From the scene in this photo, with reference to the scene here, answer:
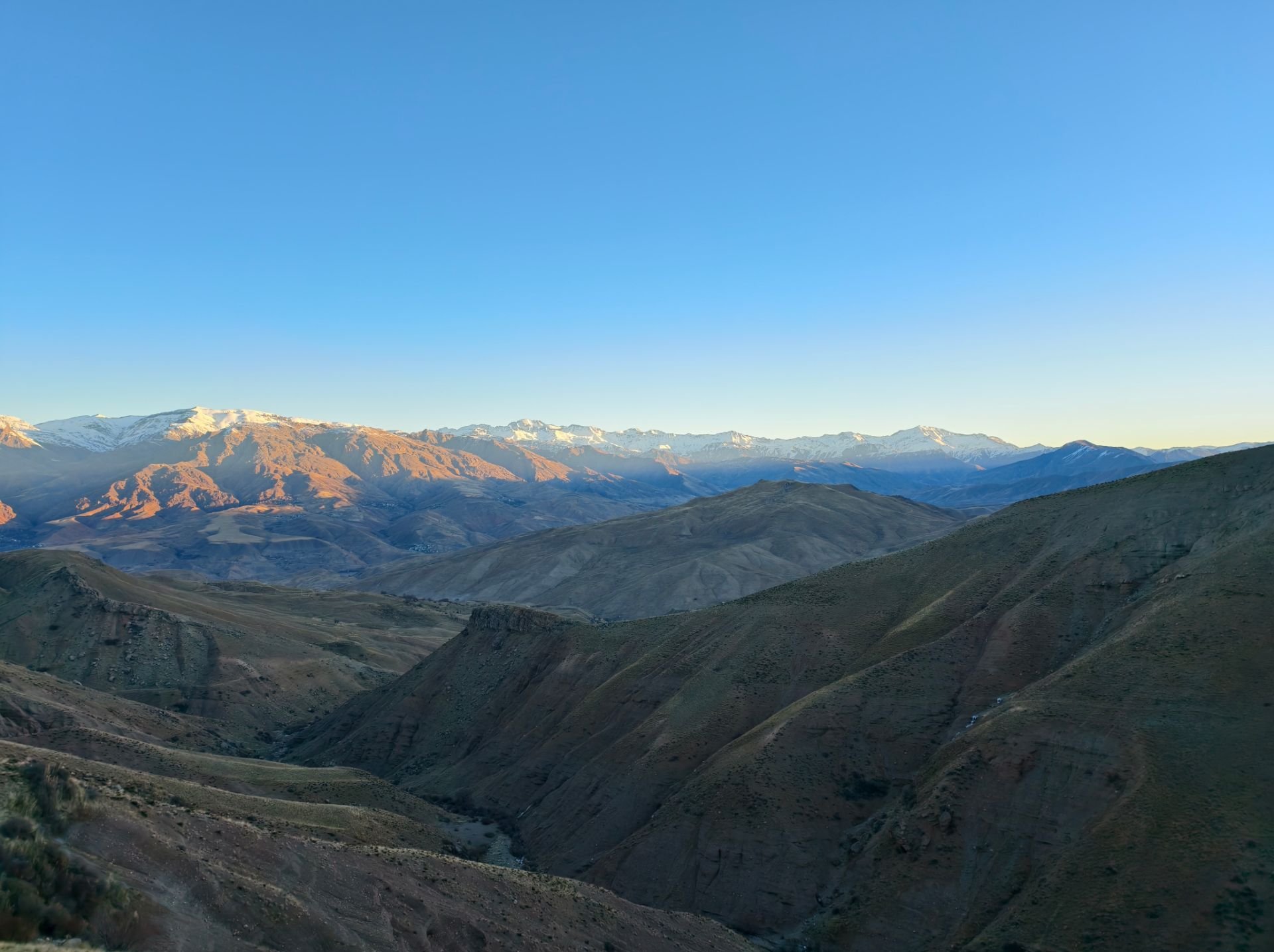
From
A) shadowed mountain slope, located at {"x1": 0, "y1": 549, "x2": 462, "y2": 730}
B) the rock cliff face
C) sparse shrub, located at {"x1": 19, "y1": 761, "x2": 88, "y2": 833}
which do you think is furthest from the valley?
shadowed mountain slope, located at {"x1": 0, "y1": 549, "x2": 462, "y2": 730}

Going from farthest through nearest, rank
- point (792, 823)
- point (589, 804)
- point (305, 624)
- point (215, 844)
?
point (305, 624) → point (589, 804) → point (792, 823) → point (215, 844)

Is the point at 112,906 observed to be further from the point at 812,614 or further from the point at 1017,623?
the point at 812,614

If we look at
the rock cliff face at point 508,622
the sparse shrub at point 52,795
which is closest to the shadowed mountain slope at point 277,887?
the sparse shrub at point 52,795

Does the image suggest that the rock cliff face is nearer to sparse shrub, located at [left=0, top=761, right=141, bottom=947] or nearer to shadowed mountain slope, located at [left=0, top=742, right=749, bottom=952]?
shadowed mountain slope, located at [left=0, top=742, right=749, bottom=952]

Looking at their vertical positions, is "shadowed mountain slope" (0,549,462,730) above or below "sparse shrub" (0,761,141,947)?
below

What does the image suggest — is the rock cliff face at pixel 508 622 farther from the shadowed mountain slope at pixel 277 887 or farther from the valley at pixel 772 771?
the shadowed mountain slope at pixel 277 887

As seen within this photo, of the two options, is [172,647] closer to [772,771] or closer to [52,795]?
[772,771]

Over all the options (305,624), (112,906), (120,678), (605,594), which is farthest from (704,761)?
(605,594)
